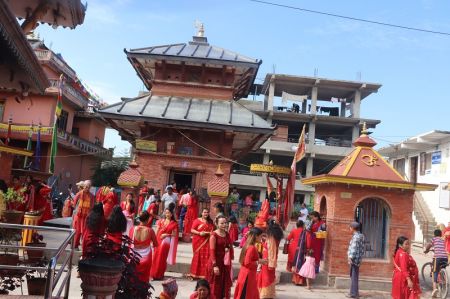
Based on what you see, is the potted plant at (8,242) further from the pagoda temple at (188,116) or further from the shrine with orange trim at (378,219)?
the pagoda temple at (188,116)

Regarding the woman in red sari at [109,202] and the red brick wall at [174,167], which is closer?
the woman in red sari at [109,202]

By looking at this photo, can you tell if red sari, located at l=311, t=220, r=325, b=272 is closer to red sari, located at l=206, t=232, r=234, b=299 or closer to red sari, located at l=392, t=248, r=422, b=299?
red sari, located at l=392, t=248, r=422, b=299

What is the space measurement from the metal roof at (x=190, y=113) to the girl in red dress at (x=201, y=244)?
8.18 meters

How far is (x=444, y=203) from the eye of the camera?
24516 millimetres

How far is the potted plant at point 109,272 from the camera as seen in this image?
432cm

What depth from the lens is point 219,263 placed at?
23.8 ft

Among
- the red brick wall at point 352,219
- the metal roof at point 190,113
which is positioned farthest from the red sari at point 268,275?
the metal roof at point 190,113

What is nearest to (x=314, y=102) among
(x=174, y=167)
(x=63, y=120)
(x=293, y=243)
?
(x=63, y=120)

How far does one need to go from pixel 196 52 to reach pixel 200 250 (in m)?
13.3

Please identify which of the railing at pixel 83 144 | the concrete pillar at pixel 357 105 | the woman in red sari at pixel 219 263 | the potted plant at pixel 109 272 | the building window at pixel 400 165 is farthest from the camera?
the concrete pillar at pixel 357 105

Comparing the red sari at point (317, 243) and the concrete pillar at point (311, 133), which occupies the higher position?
the concrete pillar at point (311, 133)

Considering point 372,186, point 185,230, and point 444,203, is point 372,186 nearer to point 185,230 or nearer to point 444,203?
point 185,230

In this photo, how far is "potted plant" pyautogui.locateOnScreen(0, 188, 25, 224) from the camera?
9.97 m

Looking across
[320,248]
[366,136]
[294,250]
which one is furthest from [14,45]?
[366,136]
